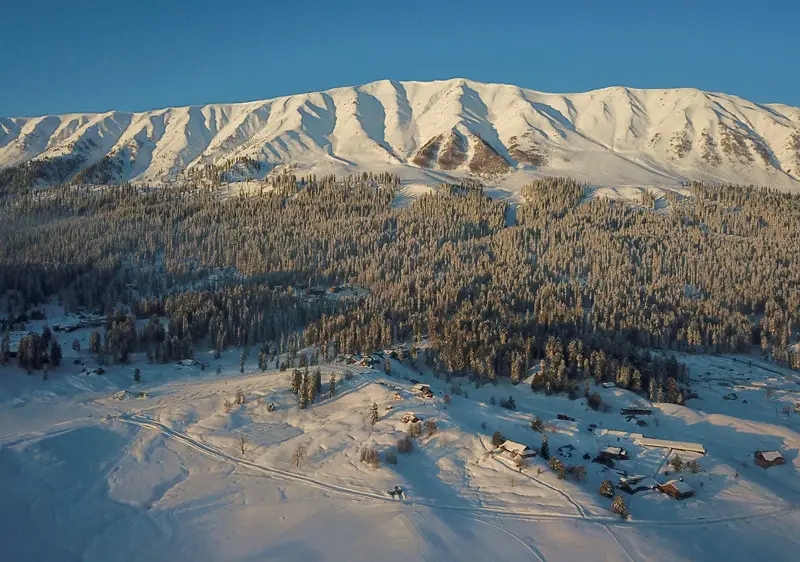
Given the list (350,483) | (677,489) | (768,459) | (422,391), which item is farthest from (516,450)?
(768,459)

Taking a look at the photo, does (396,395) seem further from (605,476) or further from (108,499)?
(108,499)

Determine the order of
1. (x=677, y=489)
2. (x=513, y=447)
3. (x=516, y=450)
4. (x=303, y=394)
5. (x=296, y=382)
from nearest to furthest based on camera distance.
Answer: (x=677, y=489), (x=516, y=450), (x=513, y=447), (x=303, y=394), (x=296, y=382)

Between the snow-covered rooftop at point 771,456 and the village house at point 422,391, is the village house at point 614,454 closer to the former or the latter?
the snow-covered rooftop at point 771,456

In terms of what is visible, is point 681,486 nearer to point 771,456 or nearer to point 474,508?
point 771,456

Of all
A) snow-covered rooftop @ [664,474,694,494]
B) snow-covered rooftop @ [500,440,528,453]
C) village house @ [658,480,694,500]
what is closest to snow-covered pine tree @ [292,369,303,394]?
snow-covered rooftop @ [500,440,528,453]

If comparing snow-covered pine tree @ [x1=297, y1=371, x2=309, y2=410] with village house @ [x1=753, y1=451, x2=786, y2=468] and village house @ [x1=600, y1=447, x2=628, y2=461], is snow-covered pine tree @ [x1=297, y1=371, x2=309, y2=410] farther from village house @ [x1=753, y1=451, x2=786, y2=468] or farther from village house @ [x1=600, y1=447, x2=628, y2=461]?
village house @ [x1=753, y1=451, x2=786, y2=468]
